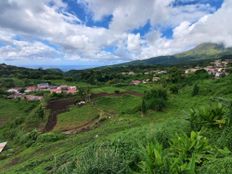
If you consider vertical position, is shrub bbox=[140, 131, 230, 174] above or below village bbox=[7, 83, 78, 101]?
above

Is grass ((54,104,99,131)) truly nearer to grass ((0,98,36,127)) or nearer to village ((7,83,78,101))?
grass ((0,98,36,127))

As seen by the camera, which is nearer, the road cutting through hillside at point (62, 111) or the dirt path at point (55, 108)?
the road cutting through hillside at point (62, 111)

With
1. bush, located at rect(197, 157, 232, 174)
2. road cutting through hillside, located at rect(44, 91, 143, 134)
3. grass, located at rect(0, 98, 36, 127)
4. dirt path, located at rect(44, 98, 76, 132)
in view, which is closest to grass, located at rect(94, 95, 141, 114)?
road cutting through hillside, located at rect(44, 91, 143, 134)

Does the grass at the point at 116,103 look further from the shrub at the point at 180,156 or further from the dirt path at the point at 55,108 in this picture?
the shrub at the point at 180,156

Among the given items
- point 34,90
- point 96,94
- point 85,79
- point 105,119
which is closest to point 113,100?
point 96,94

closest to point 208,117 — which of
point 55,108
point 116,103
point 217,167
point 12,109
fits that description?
point 217,167

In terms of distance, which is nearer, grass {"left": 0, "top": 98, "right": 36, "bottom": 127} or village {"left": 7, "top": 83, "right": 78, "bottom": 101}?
grass {"left": 0, "top": 98, "right": 36, "bottom": 127}

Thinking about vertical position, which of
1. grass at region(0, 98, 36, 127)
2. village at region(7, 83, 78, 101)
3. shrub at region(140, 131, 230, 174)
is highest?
shrub at region(140, 131, 230, 174)

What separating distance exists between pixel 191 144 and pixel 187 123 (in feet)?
8.55

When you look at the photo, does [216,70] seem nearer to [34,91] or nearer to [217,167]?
[34,91]

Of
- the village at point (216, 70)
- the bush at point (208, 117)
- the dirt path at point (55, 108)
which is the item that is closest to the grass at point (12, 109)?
the dirt path at point (55, 108)

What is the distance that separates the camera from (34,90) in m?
67.0

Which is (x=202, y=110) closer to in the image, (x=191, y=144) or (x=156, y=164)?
(x=191, y=144)

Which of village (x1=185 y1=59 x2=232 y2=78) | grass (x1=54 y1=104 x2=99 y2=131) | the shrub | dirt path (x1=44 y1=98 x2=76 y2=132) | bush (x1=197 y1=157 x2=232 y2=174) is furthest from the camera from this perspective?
village (x1=185 y1=59 x2=232 y2=78)
